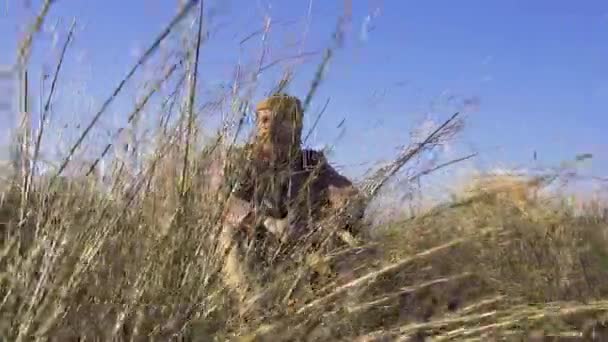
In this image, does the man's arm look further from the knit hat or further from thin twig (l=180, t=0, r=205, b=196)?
thin twig (l=180, t=0, r=205, b=196)

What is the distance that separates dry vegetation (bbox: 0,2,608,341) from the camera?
121cm

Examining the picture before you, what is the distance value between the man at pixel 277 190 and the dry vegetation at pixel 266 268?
65 mm

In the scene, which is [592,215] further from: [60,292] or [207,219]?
[60,292]

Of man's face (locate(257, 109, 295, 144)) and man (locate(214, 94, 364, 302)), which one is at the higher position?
man's face (locate(257, 109, 295, 144))

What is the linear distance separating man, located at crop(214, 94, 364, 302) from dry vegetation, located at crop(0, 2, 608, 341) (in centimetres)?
6

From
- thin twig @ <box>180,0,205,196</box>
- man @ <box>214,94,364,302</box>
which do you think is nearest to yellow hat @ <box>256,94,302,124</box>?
man @ <box>214,94,364,302</box>

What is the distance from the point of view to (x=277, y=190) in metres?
1.74

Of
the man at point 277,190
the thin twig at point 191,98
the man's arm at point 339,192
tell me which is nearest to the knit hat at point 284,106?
the man at point 277,190

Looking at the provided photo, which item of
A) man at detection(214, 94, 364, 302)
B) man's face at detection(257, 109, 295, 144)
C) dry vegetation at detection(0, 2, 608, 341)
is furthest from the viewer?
man's face at detection(257, 109, 295, 144)

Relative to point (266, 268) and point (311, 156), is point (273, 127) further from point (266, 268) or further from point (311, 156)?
point (266, 268)

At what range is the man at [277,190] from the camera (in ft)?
5.37

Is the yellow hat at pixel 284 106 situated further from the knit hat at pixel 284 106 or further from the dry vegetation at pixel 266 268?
the dry vegetation at pixel 266 268

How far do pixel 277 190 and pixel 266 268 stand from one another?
235mm

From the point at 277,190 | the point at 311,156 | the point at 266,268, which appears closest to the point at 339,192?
the point at 311,156
